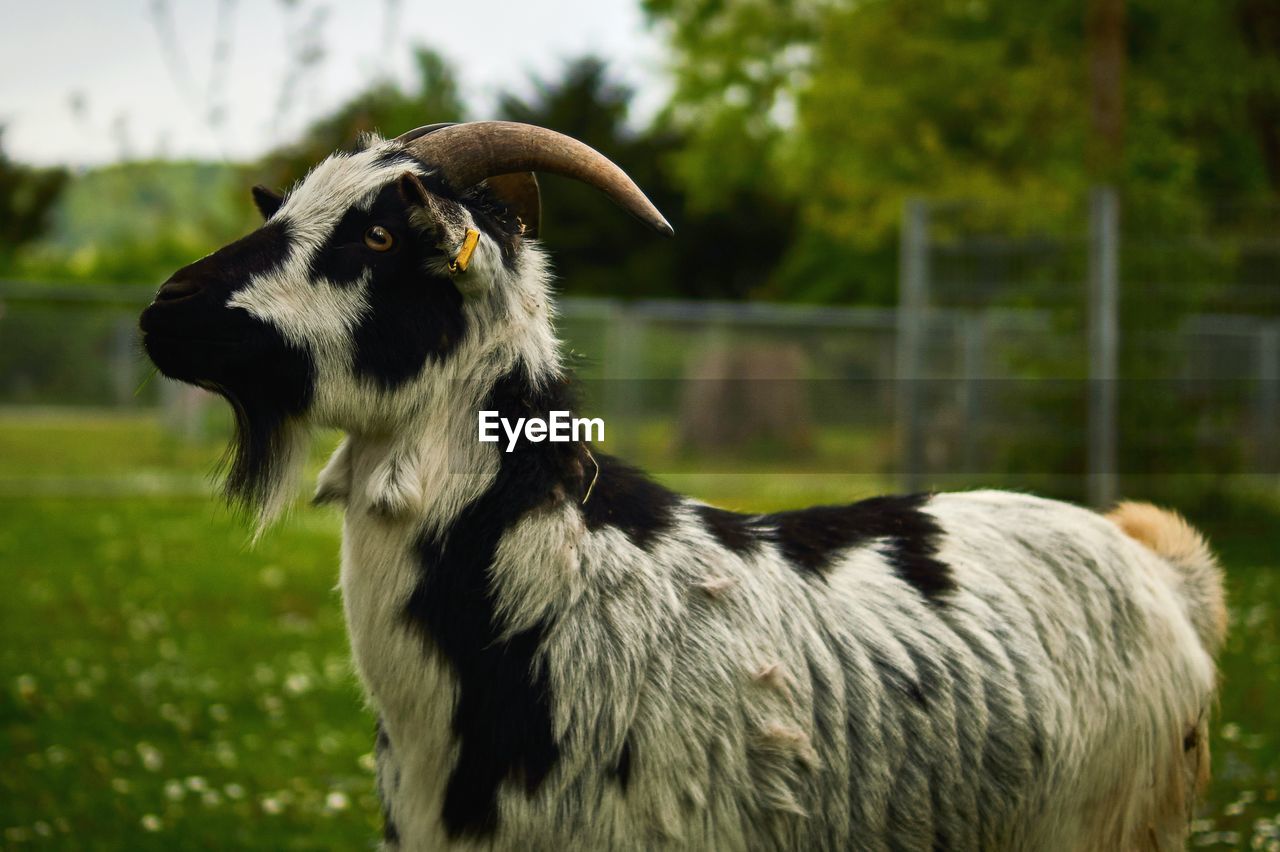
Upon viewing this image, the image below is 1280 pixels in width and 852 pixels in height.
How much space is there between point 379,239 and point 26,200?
41885mm

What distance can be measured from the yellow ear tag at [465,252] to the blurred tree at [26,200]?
127ft

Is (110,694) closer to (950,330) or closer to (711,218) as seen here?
(950,330)

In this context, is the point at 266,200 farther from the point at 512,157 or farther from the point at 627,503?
the point at 627,503

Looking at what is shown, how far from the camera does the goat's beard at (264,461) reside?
3.17 metres

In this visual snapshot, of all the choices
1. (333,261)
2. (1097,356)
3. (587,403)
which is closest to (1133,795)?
(587,403)

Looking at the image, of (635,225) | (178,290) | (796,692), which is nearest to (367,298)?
(178,290)

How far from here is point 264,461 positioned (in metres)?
3.21

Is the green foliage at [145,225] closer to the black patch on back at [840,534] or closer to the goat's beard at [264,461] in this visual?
the goat's beard at [264,461]

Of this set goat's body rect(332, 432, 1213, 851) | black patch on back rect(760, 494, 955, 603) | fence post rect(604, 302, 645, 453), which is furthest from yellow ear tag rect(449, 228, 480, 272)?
fence post rect(604, 302, 645, 453)

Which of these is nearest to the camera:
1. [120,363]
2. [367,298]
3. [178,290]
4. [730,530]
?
[178,290]

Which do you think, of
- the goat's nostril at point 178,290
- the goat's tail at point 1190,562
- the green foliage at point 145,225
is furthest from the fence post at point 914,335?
the green foliage at point 145,225

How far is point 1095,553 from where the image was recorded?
3.71 metres

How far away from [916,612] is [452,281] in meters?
1.47

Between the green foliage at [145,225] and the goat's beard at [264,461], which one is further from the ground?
the green foliage at [145,225]
